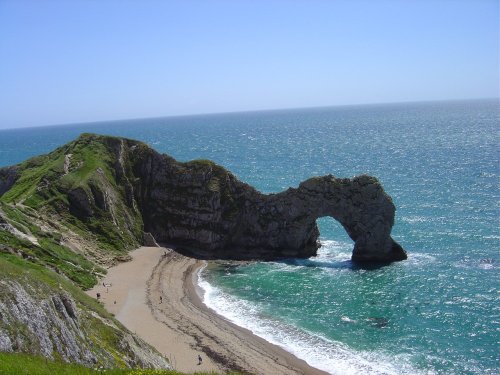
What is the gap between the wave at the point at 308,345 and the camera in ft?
121

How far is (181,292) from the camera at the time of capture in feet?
177

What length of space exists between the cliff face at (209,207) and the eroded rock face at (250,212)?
0.47 feet

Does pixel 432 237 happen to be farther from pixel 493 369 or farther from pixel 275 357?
pixel 275 357

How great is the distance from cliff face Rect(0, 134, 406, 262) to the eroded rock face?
0.14 metres

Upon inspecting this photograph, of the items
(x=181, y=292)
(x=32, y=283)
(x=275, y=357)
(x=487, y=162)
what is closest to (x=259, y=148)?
(x=487, y=162)

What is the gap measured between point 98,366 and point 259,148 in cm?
16856

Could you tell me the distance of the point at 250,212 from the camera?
69.2 m

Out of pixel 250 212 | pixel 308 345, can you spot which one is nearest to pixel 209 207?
pixel 250 212

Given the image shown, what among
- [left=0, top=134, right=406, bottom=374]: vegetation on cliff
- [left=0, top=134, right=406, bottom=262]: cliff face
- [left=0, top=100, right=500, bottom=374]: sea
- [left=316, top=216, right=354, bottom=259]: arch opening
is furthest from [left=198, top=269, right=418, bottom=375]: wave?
[left=316, top=216, right=354, bottom=259]: arch opening

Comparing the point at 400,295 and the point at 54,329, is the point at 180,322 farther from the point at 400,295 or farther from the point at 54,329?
the point at 400,295

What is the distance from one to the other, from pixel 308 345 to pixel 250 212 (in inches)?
1201

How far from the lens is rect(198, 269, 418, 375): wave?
3703 centimetres

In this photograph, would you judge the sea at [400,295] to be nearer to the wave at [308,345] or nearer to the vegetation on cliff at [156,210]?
the wave at [308,345]

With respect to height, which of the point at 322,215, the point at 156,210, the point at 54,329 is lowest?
the point at 322,215
